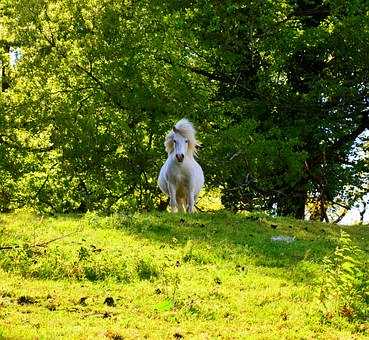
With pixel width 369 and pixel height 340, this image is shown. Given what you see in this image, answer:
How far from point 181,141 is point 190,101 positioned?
387 inches

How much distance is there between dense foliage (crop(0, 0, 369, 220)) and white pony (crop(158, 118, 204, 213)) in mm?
7845

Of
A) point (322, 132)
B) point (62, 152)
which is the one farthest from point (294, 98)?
point (62, 152)

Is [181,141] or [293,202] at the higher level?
[181,141]

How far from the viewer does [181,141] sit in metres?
17.4

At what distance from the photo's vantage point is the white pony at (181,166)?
1741cm

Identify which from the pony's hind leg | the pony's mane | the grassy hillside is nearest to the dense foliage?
the pony's hind leg

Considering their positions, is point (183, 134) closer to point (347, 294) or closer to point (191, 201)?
point (191, 201)

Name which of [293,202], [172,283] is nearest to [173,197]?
[172,283]

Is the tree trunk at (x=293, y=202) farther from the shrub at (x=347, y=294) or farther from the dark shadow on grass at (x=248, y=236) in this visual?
the shrub at (x=347, y=294)

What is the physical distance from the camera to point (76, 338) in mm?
7328

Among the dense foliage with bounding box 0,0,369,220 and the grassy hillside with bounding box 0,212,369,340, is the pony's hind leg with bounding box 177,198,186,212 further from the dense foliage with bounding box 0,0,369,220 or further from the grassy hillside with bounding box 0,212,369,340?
the dense foliage with bounding box 0,0,369,220

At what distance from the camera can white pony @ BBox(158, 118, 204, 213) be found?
57.1 ft

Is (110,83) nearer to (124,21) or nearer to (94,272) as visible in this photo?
(124,21)

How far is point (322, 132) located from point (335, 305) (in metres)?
19.8
